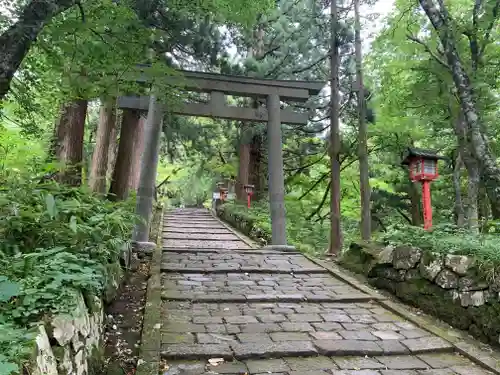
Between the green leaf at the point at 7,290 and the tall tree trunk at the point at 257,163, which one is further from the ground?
the tall tree trunk at the point at 257,163

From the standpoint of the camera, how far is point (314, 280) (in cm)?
695

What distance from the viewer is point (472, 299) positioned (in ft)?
15.0

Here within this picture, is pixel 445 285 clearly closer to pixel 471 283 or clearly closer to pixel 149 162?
pixel 471 283

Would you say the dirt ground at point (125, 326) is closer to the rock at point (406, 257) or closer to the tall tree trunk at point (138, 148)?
the rock at point (406, 257)

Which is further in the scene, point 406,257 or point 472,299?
point 406,257

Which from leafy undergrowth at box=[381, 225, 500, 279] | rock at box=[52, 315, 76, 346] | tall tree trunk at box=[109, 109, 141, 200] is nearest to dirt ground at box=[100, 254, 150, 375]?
rock at box=[52, 315, 76, 346]

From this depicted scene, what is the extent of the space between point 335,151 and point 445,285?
5.92 m

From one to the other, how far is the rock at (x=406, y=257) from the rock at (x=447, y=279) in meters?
0.50

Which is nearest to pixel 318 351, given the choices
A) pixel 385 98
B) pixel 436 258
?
pixel 436 258

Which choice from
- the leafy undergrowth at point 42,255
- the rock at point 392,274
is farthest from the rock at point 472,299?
the leafy undergrowth at point 42,255

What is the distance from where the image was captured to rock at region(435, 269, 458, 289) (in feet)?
15.9

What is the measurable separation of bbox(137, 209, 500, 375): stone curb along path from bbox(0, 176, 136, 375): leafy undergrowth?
36.9 inches

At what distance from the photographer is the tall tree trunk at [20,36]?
3633 mm

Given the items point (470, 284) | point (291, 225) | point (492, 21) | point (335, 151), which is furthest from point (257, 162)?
point (470, 284)
